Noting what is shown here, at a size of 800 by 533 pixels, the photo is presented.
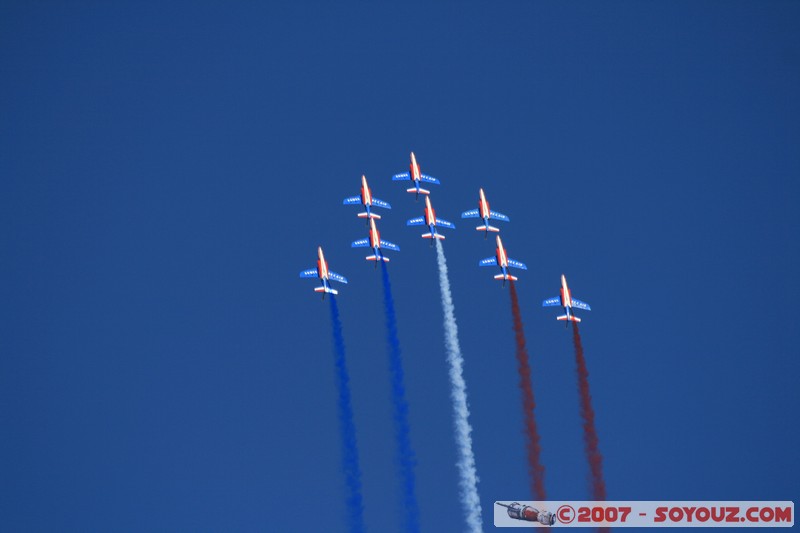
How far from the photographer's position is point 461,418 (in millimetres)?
71562

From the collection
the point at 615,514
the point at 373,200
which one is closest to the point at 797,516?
the point at 615,514

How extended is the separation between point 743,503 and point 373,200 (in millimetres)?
24973

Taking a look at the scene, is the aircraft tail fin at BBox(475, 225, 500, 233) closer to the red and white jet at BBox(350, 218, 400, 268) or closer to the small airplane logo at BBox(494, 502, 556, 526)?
the red and white jet at BBox(350, 218, 400, 268)

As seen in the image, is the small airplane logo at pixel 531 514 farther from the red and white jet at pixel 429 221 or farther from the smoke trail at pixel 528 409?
the red and white jet at pixel 429 221

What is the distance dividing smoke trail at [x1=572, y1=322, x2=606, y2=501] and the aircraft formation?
1.91 m

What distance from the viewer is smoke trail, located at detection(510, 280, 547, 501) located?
6831cm

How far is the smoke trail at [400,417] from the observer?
6825cm

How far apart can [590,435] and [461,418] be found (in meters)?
6.17

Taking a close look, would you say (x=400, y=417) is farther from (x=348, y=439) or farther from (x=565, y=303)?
(x=565, y=303)

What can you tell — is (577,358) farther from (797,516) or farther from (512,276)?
(797,516)

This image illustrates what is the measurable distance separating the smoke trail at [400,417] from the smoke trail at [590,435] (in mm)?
8230

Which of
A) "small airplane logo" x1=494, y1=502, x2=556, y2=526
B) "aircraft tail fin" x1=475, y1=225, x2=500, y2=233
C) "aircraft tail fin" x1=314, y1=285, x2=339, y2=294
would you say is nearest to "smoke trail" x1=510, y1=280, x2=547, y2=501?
"small airplane logo" x1=494, y1=502, x2=556, y2=526

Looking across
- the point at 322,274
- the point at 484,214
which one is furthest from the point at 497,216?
the point at 322,274

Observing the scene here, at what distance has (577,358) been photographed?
7181 centimetres
